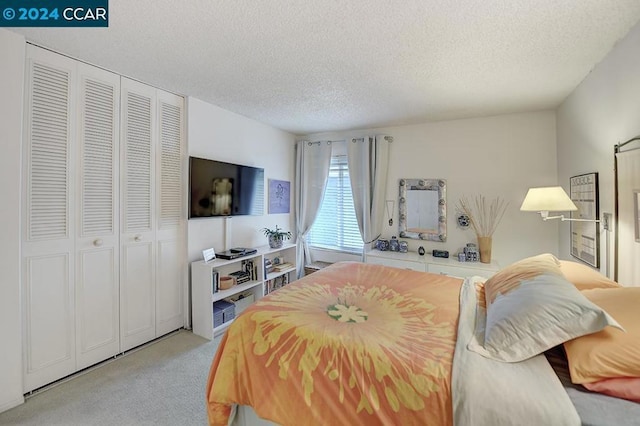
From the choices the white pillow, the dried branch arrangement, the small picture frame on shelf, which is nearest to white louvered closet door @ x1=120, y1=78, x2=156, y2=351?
the small picture frame on shelf

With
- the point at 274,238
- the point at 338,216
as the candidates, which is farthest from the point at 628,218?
the point at 274,238

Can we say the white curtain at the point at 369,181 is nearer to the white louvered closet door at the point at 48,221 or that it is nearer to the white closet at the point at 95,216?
the white closet at the point at 95,216

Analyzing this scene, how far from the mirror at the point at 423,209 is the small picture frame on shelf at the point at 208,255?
2520mm

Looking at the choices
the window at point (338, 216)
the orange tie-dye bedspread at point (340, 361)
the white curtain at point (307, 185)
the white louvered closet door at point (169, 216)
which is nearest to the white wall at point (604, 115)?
the orange tie-dye bedspread at point (340, 361)

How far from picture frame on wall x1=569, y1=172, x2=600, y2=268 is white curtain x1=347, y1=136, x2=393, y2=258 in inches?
80.7

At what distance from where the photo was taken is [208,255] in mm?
3004

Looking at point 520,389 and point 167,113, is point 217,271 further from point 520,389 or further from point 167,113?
point 520,389

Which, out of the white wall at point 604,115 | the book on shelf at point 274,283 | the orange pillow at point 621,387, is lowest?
the book on shelf at point 274,283

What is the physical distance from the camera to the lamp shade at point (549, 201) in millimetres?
2014

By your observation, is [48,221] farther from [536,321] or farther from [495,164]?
[495,164]

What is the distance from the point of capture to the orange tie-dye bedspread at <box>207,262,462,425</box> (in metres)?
1.12

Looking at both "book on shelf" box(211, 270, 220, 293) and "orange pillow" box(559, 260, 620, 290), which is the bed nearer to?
"orange pillow" box(559, 260, 620, 290)

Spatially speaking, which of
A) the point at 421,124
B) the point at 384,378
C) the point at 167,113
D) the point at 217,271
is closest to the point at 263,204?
the point at 217,271

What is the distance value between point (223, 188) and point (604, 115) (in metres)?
3.48
